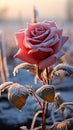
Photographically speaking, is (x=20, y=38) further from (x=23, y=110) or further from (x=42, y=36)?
(x=23, y=110)

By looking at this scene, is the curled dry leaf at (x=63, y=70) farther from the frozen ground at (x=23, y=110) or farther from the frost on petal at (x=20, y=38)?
the frozen ground at (x=23, y=110)

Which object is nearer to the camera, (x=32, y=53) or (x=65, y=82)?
(x=32, y=53)

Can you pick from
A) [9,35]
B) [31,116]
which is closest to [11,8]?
[9,35]

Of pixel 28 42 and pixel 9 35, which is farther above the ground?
pixel 28 42

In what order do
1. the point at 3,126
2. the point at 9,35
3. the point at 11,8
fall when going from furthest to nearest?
the point at 9,35, the point at 11,8, the point at 3,126

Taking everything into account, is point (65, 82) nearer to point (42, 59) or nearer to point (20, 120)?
point (20, 120)

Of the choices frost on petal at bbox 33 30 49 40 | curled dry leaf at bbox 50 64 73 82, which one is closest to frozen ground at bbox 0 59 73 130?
curled dry leaf at bbox 50 64 73 82

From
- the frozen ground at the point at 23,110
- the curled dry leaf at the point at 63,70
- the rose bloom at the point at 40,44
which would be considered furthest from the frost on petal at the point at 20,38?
the frozen ground at the point at 23,110

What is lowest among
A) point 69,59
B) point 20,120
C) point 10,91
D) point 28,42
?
point 20,120
